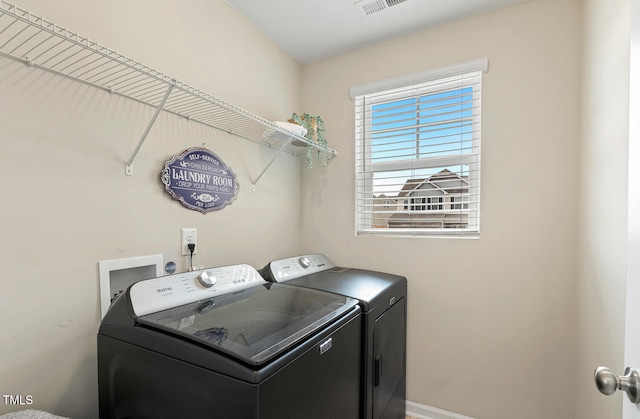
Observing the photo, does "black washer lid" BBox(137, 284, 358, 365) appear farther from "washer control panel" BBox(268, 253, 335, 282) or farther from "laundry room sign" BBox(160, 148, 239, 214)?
"laundry room sign" BBox(160, 148, 239, 214)

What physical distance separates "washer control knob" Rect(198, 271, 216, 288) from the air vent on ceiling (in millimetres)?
1713

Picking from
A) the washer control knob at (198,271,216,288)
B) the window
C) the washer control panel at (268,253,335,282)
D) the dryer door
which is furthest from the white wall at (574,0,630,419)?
the washer control knob at (198,271,216,288)

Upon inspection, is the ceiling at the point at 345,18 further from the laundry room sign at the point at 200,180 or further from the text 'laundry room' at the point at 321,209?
the laundry room sign at the point at 200,180

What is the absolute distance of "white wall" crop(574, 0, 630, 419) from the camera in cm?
102

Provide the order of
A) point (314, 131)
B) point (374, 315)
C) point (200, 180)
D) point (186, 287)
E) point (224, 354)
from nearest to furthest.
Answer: point (224, 354) → point (186, 287) → point (374, 315) → point (200, 180) → point (314, 131)

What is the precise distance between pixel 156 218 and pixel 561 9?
93.1 inches

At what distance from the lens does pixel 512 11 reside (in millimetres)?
1702

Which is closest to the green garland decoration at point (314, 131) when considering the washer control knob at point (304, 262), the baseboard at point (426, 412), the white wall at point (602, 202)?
the washer control knob at point (304, 262)

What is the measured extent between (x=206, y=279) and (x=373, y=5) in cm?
177

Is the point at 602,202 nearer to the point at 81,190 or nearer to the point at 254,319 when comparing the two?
the point at 254,319

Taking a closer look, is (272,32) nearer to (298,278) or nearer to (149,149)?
(149,149)

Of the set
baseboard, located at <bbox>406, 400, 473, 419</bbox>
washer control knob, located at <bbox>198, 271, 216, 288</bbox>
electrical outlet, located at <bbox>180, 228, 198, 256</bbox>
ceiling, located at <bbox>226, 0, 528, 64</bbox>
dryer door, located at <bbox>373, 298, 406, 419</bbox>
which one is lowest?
baseboard, located at <bbox>406, 400, 473, 419</bbox>

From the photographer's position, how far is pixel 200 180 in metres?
1.50

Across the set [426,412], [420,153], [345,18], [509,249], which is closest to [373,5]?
[345,18]
